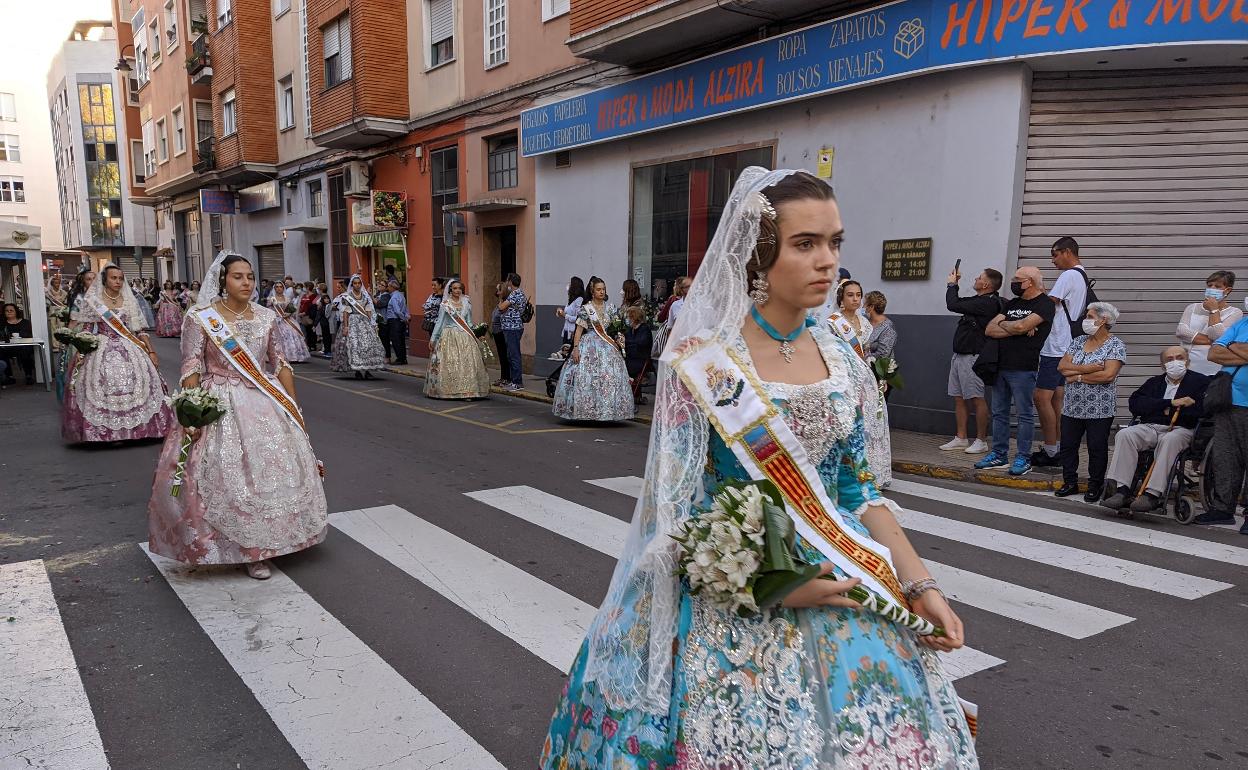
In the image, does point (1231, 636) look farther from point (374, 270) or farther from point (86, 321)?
point (374, 270)

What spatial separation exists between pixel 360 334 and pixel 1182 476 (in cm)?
1331

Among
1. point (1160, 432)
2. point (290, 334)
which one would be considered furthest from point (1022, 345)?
point (290, 334)

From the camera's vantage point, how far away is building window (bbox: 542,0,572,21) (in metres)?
Result: 14.7

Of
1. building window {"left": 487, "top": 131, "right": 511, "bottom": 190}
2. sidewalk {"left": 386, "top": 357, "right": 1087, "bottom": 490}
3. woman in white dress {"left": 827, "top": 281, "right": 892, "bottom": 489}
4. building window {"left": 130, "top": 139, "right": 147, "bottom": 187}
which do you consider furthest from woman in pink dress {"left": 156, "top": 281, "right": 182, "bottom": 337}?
woman in white dress {"left": 827, "top": 281, "right": 892, "bottom": 489}

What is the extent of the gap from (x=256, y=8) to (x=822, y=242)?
28.3 m

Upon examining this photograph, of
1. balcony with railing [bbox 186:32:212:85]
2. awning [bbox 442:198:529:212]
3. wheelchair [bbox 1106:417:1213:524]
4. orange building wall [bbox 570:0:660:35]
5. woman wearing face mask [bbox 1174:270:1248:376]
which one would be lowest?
wheelchair [bbox 1106:417:1213:524]

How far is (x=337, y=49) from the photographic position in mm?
20844

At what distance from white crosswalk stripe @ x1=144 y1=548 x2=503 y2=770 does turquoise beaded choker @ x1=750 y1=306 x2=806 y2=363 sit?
6.36 feet

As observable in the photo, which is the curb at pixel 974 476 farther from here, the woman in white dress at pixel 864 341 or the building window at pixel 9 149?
the building window at pixel 9 149

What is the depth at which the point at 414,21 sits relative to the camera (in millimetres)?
18938

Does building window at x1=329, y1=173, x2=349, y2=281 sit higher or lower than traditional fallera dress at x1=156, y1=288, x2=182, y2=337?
higher

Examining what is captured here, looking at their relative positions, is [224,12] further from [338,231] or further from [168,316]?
[168,316]

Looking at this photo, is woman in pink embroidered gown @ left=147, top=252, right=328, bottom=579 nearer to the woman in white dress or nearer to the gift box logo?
the woman in white dress

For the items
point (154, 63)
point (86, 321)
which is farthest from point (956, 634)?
point (154, 63)
